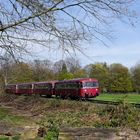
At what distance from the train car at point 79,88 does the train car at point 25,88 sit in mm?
13690

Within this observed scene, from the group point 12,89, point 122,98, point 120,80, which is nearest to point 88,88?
point 122,98

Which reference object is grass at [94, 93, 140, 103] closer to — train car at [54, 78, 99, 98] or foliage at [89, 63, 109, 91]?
train car at [54, 78, 99, 98]

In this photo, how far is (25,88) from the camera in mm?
64812

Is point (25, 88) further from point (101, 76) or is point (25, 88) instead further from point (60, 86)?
point (101, 76)

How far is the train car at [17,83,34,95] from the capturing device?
202 feet

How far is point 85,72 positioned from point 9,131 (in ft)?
342

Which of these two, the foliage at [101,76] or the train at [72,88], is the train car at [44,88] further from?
the foliage at [101,76]

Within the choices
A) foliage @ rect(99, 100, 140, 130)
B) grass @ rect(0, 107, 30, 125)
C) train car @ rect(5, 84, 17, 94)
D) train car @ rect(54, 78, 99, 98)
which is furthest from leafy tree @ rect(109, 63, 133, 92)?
foliage @ rect(99, 100, 140, 130)

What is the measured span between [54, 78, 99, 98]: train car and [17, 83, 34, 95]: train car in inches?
539

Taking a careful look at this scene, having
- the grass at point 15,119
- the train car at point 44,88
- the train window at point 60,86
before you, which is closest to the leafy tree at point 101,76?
the train car at point 44,88

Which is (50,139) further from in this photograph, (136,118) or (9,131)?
(136,118)

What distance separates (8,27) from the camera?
579 inches

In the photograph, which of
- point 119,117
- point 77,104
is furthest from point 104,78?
point 119,117

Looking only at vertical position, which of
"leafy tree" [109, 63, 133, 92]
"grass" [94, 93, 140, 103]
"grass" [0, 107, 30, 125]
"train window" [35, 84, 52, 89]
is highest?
"leafy tree" [109, 63, 133, 92]
